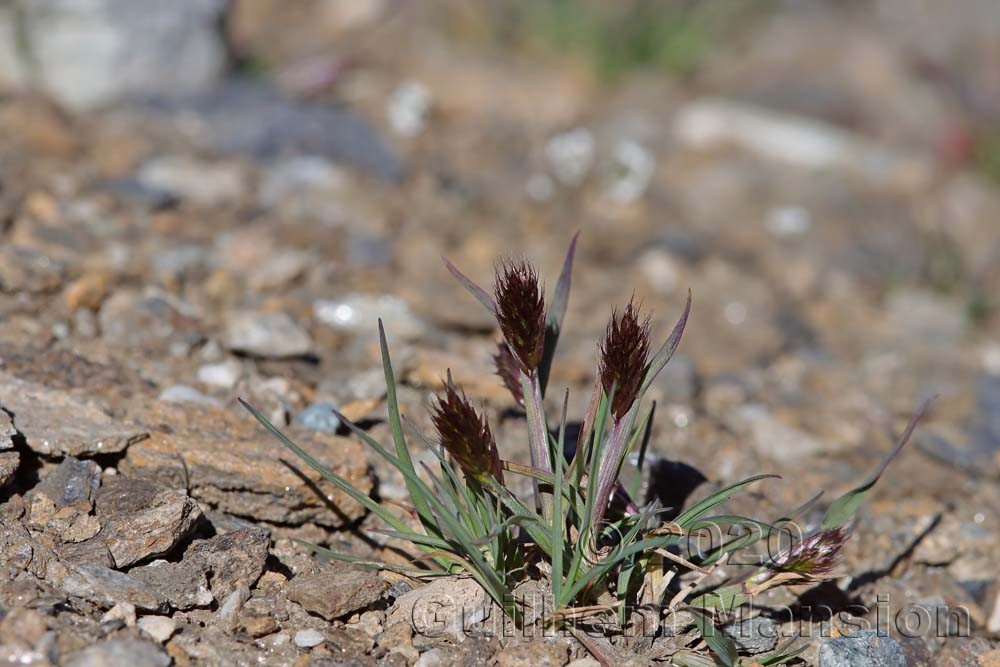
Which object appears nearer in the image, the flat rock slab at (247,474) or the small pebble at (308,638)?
the small pebble at (308,638)

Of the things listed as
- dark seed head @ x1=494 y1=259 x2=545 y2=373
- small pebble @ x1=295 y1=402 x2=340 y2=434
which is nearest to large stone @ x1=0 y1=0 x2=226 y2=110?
small pebble @ x1=295 y1=402 x2=340 y2=434

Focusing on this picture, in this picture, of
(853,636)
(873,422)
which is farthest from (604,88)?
(853,636)

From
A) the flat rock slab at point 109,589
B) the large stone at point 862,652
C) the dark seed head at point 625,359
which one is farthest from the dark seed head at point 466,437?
the large stone at point 862,652

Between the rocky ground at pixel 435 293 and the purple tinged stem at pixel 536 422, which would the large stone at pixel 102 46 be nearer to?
the rocky ground at pixel 435 293

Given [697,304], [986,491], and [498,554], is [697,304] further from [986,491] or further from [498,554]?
[498,554]

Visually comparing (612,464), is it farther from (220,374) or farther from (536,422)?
(220,374)
